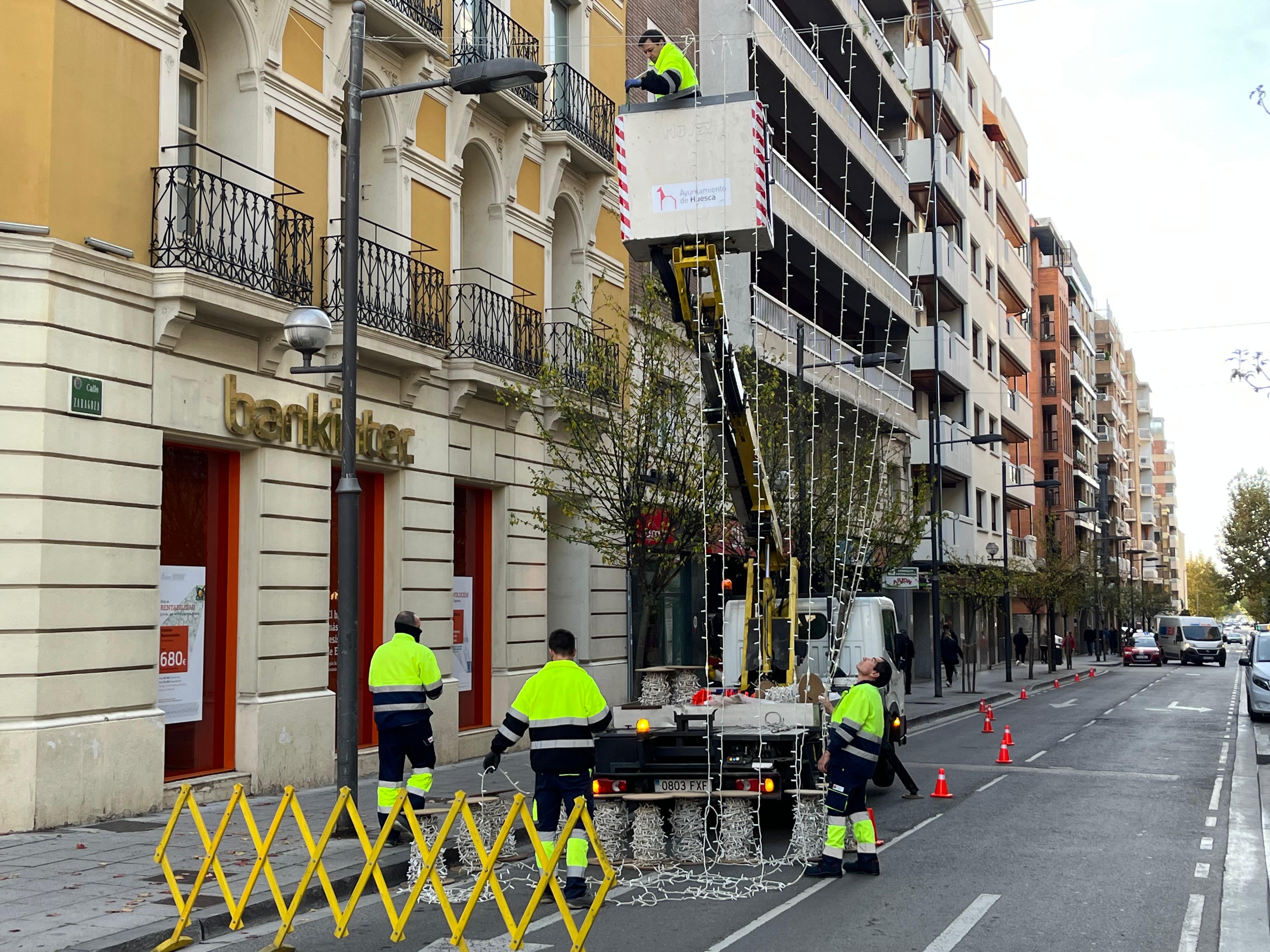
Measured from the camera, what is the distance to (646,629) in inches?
669

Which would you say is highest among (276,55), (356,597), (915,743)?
(276,55)

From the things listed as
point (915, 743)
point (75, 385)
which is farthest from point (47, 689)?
point (915, 743)

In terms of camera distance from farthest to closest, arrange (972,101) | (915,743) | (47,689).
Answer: (972,101), (915,743), (47,689)

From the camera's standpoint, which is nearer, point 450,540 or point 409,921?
point 409,921

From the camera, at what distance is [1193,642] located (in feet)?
215

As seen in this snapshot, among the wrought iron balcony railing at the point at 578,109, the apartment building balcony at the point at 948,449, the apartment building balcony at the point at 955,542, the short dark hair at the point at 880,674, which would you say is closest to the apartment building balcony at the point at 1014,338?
the apartment building balcony at the point at 948,449

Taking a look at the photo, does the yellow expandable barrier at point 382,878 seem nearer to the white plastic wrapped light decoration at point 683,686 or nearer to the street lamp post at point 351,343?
the street lamp post at point 351,343

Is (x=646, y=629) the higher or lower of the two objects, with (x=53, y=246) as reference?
lower

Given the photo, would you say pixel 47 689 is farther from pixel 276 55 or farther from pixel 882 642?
pixel 882 642

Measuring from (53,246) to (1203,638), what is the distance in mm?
64421

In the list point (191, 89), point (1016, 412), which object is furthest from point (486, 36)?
point (1016, 412)

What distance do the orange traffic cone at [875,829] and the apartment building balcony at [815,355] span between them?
34.9 feet

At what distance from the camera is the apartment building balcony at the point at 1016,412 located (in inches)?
2264

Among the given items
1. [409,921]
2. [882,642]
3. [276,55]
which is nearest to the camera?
[409,921]
